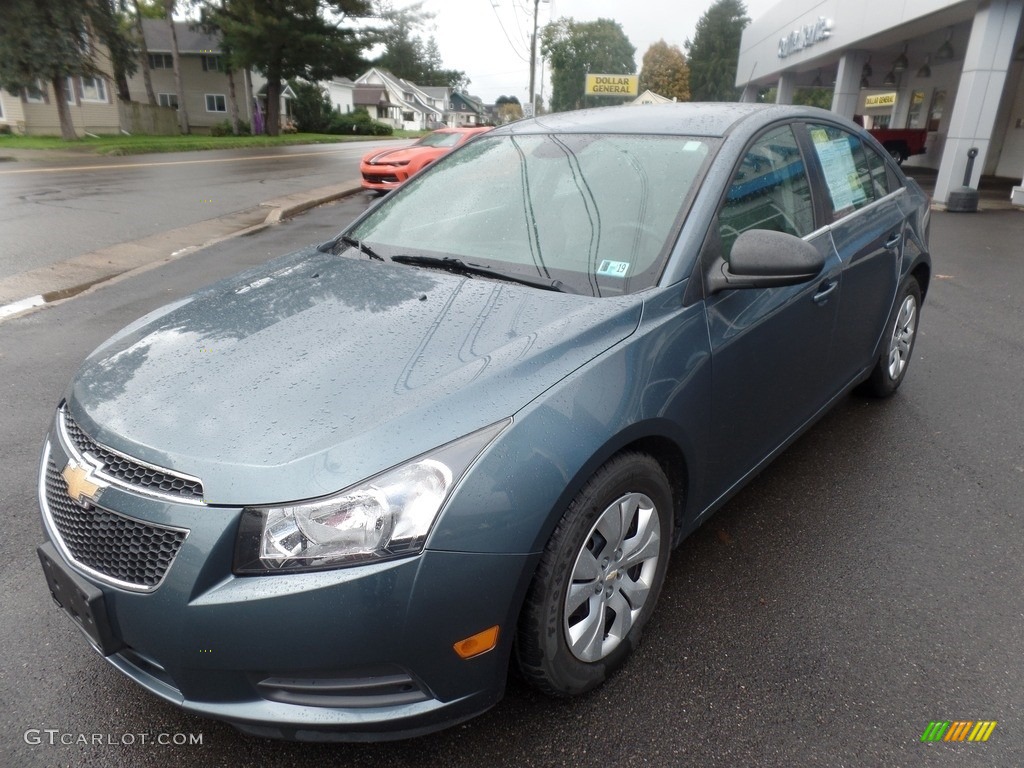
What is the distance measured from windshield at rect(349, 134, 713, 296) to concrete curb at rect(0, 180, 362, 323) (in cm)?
477

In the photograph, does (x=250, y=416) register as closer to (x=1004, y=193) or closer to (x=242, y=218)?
(x=242, y=218)

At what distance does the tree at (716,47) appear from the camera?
77.4m

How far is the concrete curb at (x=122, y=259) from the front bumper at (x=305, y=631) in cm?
547

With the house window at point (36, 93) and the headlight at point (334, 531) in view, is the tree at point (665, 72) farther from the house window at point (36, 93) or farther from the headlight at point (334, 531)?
the headlight at point (334, 531)

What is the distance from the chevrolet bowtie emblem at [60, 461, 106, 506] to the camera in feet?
5.86

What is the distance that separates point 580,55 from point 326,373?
10000cm

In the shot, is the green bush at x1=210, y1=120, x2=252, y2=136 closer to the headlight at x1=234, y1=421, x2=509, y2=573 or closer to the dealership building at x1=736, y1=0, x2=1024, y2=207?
the dealership building at x1=736, y1=0, x2=1024, y2=207

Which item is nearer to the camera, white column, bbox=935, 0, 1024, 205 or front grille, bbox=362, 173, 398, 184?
white column, bbox=935, 0, 1024, 205

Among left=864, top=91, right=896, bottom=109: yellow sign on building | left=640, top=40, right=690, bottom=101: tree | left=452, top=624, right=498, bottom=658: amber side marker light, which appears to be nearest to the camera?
left=452, top=624, right=498, bottom=658: amber side marker light

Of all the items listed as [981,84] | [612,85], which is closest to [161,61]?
[612,85]

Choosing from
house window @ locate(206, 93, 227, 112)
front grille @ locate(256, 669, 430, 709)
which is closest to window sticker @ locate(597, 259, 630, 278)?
front grille @ locate(256, 669, 430, 709)

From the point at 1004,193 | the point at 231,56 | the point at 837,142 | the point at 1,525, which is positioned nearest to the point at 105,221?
the point at 1,525

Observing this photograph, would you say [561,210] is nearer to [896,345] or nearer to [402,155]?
[896,345]

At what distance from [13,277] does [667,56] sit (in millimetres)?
93630
